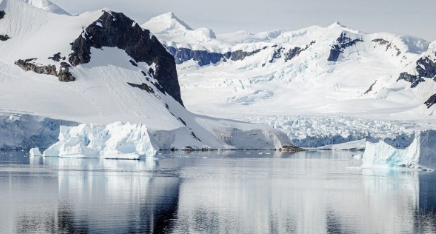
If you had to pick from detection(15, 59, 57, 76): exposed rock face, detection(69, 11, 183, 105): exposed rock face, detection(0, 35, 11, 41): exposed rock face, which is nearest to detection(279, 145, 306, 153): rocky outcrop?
detection(69, 11, 183, 105): exposed rock face

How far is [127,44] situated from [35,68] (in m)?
23.4

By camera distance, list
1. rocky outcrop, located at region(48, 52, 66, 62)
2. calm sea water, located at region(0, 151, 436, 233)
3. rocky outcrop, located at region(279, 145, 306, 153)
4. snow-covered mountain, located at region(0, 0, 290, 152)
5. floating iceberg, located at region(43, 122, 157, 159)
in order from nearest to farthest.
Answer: calm sea water, located at region(0, 151, 436, 233), floating iceberg, located at region(43, 122, 157, 159), snow-covered mountain, located at region(0, 0, 290, 152), rocky outcrop, located at region(48, 52, 66, 62), rocky outcrop, located at region(279, 145, 306, 153)

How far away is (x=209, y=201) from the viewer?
54.2 metres

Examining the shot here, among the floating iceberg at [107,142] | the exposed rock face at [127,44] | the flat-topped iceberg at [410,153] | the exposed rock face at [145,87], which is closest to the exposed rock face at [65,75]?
the exposed rock face at [127,44]

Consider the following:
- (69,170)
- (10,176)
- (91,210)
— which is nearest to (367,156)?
(69,170)

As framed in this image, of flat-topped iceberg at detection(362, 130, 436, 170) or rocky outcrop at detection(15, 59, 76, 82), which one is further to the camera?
rocky outcrop at detection(15, 59, 76, 82)

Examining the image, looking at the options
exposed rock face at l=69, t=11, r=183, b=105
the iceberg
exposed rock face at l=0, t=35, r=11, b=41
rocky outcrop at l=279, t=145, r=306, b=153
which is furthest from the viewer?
rocky outcrop at l=279, t=145, r=306, b=153

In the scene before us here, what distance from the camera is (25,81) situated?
14588 centimetres

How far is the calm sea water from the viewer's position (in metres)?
42.8

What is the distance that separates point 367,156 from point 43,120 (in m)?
56.6

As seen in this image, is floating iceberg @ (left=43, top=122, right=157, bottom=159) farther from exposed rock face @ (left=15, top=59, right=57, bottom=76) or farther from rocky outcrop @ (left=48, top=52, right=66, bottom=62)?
rocky outcrop @ (left=48, top=52, right=66, bottom=62)

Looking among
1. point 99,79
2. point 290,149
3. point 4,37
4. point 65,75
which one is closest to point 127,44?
point 99,79

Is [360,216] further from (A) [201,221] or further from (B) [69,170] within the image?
(B) [69,170]

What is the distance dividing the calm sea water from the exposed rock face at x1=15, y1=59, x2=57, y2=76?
6856 centimetres
